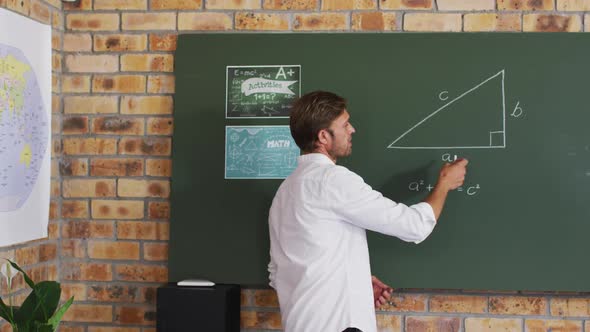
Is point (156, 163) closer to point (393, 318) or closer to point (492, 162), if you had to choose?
point (393, 318)

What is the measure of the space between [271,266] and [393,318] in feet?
2.04

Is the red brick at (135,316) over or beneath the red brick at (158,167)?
beneath

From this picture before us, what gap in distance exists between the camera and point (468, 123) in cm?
243

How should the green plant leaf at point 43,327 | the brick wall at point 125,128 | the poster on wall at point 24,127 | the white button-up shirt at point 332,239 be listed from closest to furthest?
1. the green plant leaf at point 43,327
2. the white button-up shirt at point 332,239
3. the poster on wall at point 24,127
4. the brick wall at point 125,128

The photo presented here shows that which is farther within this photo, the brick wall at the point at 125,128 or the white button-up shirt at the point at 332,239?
the brick wall at the point at 125,128

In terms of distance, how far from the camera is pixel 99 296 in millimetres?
2596

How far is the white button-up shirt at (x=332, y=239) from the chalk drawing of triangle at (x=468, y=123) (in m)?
0.47

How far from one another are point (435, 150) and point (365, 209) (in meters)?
0.62

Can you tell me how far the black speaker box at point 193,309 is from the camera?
227 cm

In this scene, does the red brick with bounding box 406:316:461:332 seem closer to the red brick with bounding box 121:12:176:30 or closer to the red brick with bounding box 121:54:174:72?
the red brick with bounding box 121:54:174:72

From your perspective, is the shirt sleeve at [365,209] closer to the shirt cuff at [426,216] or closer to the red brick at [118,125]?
the shirt cuff at [426,216]

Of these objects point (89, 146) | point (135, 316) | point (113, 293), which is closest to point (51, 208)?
point (89, 146)

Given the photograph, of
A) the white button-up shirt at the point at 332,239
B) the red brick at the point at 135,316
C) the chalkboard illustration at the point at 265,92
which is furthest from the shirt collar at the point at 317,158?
the red brick at the point at 135,316

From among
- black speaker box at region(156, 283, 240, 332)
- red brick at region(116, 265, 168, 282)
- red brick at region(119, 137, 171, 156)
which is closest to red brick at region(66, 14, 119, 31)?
red brick at region(119, 137, 171, 156)
